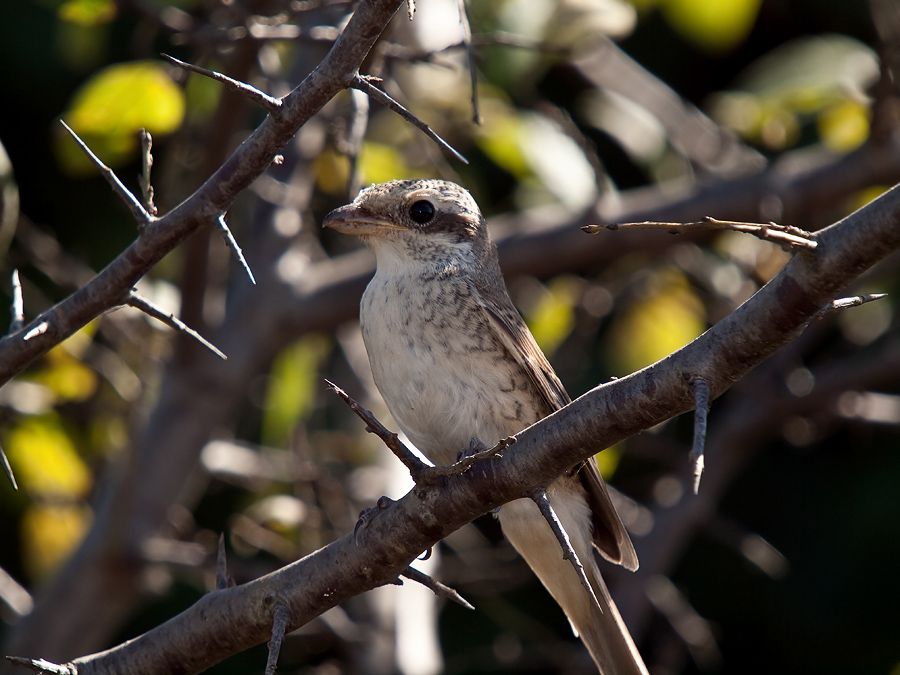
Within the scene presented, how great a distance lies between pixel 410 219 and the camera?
4.29 meters

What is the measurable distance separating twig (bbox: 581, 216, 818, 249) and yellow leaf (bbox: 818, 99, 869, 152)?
311cm

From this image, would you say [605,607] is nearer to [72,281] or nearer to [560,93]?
[72,281]

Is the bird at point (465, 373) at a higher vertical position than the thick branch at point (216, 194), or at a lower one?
lower

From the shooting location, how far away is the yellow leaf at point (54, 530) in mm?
5805

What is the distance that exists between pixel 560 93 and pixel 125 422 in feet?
12.1

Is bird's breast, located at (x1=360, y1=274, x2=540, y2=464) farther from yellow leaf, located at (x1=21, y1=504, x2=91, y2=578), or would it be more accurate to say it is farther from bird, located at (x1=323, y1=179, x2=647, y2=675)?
yellow leaf, located at (x1=21, y1=504, x2=91, y2=578)

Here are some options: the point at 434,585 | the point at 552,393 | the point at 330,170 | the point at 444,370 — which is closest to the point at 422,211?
the point at 444,370

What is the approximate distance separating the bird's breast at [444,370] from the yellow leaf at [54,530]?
2.35 meters

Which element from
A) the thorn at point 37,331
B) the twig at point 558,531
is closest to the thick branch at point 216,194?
the thorn at point 37,331

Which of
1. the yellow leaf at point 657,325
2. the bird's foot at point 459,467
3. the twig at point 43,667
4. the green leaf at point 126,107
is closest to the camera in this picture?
the bird's foot at point 459,467

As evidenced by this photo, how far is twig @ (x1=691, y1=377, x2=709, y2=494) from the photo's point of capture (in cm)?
220

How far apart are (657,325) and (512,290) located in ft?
4.08

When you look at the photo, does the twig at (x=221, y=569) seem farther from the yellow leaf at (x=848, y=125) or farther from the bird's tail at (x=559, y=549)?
the yellow leaf at (x=848, y=125)

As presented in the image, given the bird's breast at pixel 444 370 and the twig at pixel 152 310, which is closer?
the twig at pixel 152 310
